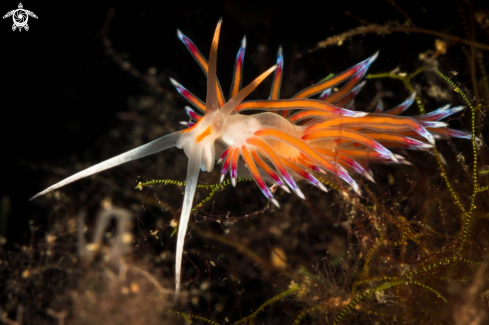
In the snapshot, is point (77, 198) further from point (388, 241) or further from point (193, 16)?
point (388, 241)

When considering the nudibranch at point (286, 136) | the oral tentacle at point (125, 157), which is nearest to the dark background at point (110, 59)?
the nudibranch at point (286, 136)

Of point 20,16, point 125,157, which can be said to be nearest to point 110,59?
point 20,16

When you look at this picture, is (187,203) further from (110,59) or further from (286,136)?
(110,59)

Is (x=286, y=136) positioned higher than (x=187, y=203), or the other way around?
(x=286, y=136)

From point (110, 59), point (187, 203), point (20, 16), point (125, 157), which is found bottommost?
point (187, 203)

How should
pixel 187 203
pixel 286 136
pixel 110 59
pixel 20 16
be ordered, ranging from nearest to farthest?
pixel 187 203 < pixel 286 136 < pixel 20 16 < pixel 110 59

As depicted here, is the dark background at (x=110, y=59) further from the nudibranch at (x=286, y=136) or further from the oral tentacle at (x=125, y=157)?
the oral tentacle at (x=125, y=157)
